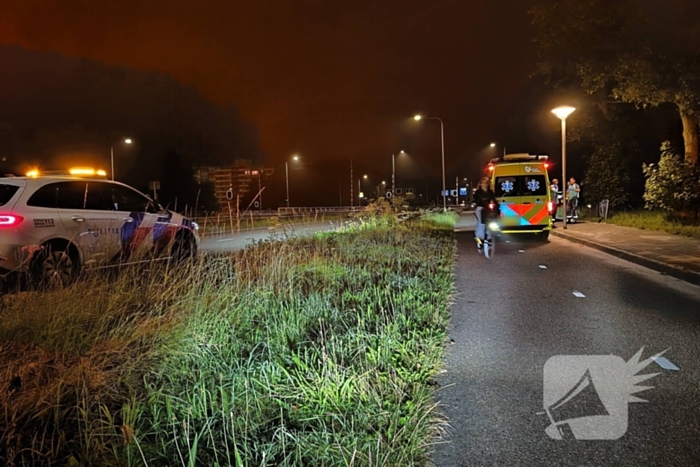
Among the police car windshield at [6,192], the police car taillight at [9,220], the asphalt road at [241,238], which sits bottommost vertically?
the asphalt road at [241,238]

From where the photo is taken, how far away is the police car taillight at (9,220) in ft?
23.2

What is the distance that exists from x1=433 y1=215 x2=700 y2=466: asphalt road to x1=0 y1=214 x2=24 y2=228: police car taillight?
5.96m

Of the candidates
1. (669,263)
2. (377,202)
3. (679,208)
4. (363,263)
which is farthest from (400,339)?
(679,208)

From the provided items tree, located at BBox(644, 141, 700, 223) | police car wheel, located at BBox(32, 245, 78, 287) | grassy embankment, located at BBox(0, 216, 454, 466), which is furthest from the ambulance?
police car wheel, located at BBox(32, 245, 78, 287)

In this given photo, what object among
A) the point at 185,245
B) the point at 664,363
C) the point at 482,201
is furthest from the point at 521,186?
the point at 664,363

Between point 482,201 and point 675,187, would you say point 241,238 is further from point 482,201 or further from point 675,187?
point 675,187

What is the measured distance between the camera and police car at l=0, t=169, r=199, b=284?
22.8 feet

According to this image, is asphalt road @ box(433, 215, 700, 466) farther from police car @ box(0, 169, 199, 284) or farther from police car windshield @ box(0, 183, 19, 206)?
police car windshield @ box(0, 183, 19, 206)

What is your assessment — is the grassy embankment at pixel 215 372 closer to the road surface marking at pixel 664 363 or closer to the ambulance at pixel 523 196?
the road surface marking at pixel 664 363

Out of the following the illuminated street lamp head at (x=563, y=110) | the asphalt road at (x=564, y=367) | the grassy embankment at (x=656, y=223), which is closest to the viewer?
the asphalt road at (x=564, y=367)

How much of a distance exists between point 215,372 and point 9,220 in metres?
4.84

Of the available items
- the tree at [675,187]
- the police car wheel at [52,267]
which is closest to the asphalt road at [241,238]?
the police car wheel at [52,267]

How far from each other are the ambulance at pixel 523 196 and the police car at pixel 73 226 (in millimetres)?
10753

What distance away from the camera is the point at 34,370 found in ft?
13.0
